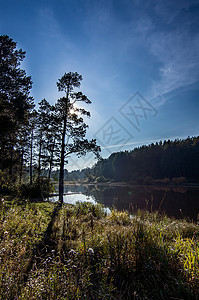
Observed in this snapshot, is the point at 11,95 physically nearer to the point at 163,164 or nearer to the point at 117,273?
the point at 117,273

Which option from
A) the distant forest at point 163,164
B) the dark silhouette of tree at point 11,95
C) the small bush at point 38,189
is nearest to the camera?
the dark silhouette of tree at point 11,95

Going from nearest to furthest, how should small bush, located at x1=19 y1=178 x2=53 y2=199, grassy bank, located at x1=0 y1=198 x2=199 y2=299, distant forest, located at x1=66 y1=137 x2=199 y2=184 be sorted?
grassy bank, located at x1=0 y1=198 x2=199 y2=299 → small bush, located at x1=19 y1=178 x2=53 y2=199 → distant forest, located at x1=66 y1=137 x2=199 y2=184

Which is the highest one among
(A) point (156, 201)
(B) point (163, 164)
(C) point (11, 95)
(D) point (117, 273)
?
(C) point (11, 95)

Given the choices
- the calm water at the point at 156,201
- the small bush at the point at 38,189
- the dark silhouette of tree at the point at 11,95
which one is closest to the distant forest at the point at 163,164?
the calm water at the point at 156,201

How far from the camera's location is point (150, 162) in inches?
3066

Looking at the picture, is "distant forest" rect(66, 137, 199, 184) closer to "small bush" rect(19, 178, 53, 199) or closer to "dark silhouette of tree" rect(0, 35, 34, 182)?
"small bush" rect(19, 178, 53, 199)

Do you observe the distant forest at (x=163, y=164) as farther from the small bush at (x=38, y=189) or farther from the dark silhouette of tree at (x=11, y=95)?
the dark silhouette of tree at (x=11, y=95)

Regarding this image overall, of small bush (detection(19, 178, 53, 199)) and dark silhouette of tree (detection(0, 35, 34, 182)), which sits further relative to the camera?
small bush (detection(19, 178, 53, 199))

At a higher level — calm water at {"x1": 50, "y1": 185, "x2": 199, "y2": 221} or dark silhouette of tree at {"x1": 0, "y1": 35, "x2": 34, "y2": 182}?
dark silhouette of tree at {"x1": 0, "y1": 35, "x2": 34, "y2": 182}

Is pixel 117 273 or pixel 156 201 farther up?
pixel 117 273

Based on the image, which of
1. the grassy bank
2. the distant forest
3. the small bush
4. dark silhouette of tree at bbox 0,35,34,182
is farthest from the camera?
the distant forest

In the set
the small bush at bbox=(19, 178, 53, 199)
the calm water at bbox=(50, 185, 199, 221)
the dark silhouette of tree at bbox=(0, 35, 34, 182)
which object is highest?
the dark silhouette of tree at bbox=(0, 35, 34, 182)

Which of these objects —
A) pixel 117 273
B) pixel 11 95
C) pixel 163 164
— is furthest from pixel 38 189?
pixel 163 164

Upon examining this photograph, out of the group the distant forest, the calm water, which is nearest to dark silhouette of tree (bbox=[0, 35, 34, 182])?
the calm water
